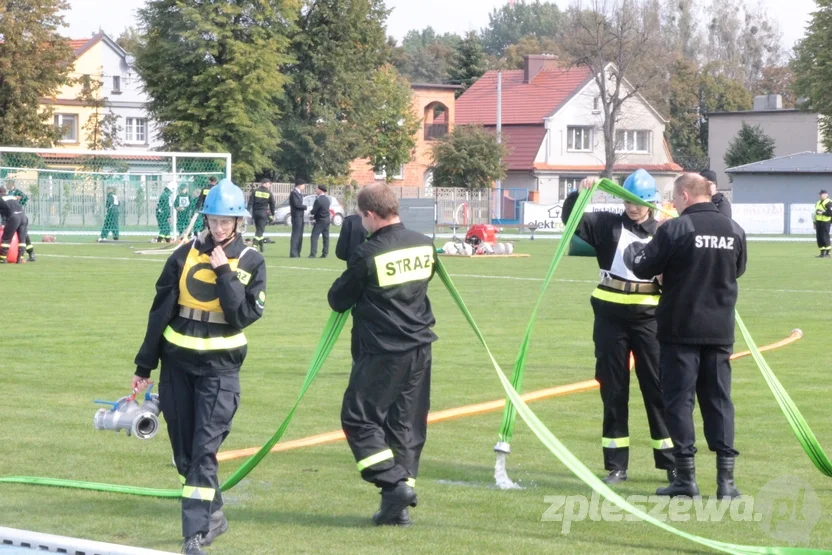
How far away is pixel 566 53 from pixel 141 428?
73.5 meters

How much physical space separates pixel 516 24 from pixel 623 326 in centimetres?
15172

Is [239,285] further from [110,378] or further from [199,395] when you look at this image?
[110,378]

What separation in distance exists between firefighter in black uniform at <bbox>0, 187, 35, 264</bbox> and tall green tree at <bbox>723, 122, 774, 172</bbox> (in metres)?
59.3

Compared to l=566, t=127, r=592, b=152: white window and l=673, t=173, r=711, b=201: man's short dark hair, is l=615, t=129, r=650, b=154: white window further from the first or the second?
l=673, t=173, r=711, b=201: man's short dark hair

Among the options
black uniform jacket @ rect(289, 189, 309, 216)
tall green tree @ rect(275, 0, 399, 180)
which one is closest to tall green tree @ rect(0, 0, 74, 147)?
tall green tree @ rect(275, 0, 399, 180)

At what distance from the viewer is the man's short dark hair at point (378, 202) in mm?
6301

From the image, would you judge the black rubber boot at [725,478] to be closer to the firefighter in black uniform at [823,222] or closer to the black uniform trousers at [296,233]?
the black uniform trousers at [296,233]

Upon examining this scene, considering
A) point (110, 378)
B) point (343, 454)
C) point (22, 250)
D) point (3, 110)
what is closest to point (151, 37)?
point (3, 110)

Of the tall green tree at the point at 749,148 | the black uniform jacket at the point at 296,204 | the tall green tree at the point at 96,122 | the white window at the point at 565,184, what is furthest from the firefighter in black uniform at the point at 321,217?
the tall green tree at the point at 749,148

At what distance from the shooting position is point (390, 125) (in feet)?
233

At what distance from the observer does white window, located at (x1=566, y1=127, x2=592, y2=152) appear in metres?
79.3

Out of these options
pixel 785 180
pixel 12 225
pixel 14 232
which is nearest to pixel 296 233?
pixel 14 232

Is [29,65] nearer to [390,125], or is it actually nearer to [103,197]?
[103,197]

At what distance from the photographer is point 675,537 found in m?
6.13
